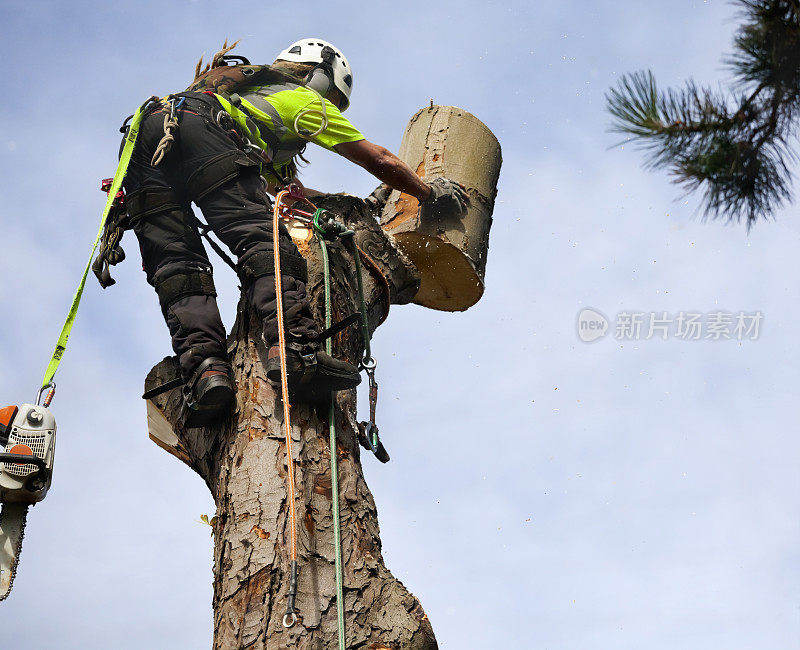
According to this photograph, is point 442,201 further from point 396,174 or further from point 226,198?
point 226,198

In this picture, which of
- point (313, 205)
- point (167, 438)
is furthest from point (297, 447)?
point (313, 205)

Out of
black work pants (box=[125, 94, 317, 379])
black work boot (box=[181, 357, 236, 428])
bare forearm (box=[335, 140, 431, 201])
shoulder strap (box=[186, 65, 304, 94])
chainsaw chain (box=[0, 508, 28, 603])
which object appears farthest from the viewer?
bare forearm (box=[335, 140, 431, 201])

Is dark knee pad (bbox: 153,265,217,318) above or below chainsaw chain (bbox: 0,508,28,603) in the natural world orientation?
above

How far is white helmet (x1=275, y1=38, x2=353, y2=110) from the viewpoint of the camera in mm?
4762

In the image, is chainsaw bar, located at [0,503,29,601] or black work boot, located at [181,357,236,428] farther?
black work boot, located at [181,357,236,428]

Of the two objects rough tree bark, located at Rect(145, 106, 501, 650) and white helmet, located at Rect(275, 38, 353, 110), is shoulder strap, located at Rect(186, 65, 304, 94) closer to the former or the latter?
white helmet, located at Rect(275, 38, 353, 110)

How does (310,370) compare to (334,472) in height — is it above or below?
above

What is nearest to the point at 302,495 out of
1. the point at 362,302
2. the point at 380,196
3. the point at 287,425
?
the point at 287,425

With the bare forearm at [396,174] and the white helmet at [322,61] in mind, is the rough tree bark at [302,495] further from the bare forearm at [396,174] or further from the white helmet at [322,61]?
the white helmet at [322,61]

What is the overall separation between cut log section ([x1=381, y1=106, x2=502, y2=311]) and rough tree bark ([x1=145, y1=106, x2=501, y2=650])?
24 cm

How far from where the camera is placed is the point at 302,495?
11.6 ft

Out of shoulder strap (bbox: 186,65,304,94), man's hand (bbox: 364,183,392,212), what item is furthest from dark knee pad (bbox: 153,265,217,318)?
man's hand (bbox: 364,183,392,212)

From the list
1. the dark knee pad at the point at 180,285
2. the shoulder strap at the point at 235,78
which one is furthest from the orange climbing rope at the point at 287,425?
the shoulder strap at the point at 235,78

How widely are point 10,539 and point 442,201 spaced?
92.9 inches
